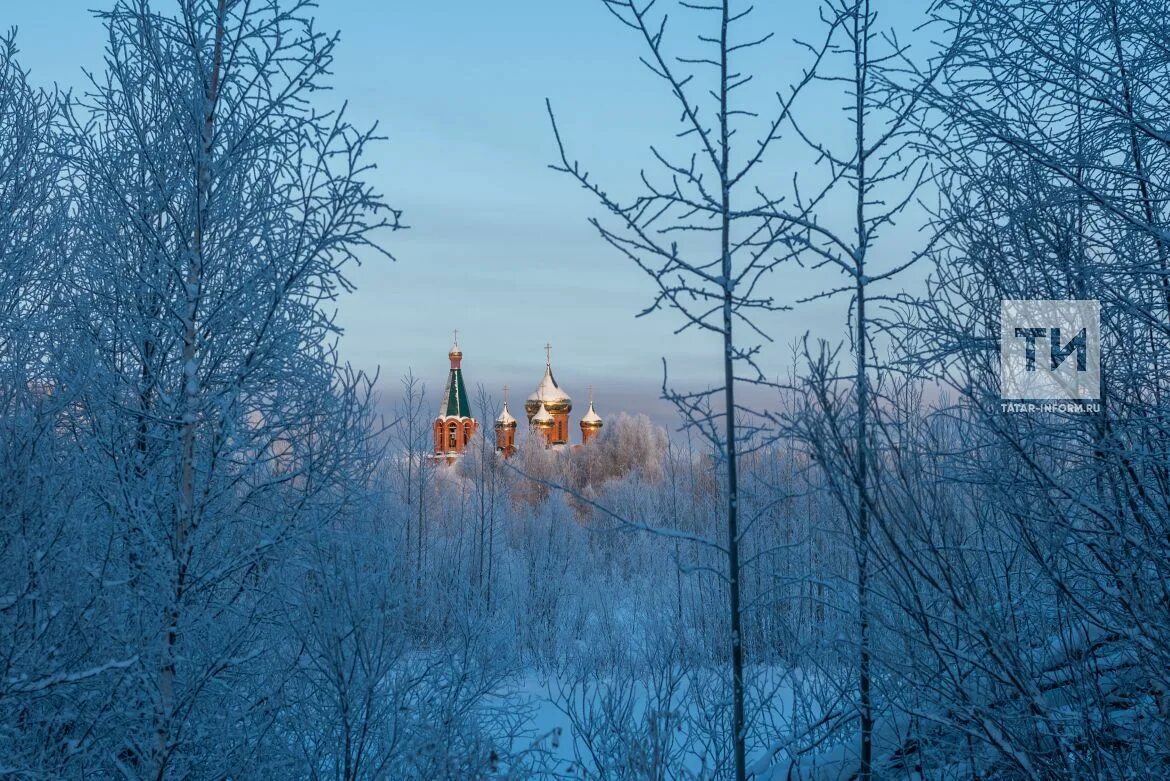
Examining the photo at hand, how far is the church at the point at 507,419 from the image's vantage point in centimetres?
Result: 4934

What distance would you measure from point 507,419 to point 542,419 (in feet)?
15.1

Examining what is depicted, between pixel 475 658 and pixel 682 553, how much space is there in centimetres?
991

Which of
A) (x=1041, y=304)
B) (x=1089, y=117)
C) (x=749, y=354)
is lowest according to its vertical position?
(x=749, y=354)

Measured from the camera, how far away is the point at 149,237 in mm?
5297

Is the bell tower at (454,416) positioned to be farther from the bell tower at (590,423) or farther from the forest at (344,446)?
the forest at (344,446)

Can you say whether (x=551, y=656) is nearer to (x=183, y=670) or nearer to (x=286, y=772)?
(x=286, y=772)

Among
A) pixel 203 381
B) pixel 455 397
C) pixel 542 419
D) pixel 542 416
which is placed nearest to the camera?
pixel 203 381

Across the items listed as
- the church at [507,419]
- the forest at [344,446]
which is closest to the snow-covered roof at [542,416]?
the church at [507,419]

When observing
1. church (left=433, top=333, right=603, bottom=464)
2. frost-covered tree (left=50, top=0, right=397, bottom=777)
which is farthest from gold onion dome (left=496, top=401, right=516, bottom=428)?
frost-covered tree (left=50, top=0, right=397, bottom=777)

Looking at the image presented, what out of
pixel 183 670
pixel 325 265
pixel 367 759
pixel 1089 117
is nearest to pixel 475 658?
pixel 367 759

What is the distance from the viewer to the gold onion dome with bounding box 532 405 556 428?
56531mm

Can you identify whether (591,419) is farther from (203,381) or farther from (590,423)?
(203,381)

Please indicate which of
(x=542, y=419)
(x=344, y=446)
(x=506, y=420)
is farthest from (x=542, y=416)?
A: (x=344, y=446)

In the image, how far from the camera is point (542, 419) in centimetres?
5684
